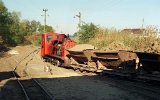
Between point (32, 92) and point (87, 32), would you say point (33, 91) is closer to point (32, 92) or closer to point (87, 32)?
point (32, 92)

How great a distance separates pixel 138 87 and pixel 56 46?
46.3 feet

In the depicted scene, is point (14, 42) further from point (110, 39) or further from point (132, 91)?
point (132, 91)

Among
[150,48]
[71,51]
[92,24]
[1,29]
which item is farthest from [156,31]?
[1,29]

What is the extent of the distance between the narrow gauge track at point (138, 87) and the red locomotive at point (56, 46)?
8.33m

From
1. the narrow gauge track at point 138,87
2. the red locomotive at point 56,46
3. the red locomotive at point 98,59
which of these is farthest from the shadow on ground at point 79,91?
the red locomotive at point 56,46

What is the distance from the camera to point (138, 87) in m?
14.8

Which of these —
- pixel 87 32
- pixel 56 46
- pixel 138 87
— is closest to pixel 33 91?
pixel 138 87

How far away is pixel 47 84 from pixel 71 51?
7.58 metres

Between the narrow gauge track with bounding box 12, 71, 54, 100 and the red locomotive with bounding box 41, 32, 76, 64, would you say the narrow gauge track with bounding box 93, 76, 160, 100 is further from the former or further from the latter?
the red locomotive with bounding box 41, 32, 76, 64

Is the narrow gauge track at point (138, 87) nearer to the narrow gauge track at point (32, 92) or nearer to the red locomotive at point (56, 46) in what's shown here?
the narrow gauge track at point (32, 92)

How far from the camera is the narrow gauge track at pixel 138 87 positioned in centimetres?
1287

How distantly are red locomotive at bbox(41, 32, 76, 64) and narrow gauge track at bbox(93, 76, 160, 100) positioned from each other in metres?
8.33

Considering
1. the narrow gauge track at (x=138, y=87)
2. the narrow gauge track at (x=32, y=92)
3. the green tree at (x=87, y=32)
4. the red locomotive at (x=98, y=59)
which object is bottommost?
the narrow gauge track at (x=32, y=92)

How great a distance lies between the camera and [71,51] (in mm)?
23906
